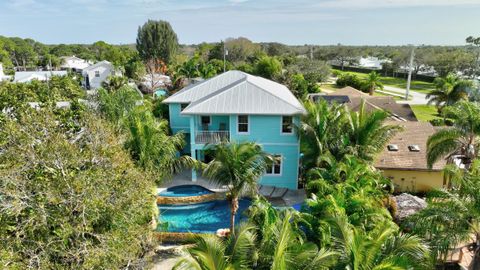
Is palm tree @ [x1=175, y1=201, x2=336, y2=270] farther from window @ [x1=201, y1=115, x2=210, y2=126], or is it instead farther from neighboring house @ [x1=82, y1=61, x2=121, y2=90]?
neighboring house @ [x1=82, y1=61, x2=121, y2=90]

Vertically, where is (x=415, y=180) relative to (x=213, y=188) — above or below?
above

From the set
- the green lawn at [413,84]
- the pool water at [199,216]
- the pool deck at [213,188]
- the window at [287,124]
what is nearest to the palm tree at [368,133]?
the window at [287,124]

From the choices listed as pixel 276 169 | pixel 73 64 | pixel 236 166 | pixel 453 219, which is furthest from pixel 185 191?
pixel 73 64

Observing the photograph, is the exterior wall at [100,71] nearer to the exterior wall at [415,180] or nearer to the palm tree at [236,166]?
the palm tree at [236,166]

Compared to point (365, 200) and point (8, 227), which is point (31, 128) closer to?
point (8, 227)

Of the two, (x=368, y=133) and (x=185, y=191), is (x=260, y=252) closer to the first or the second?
(x=368, y=133)

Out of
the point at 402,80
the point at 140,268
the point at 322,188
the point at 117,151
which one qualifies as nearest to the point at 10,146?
the point at 117,151
